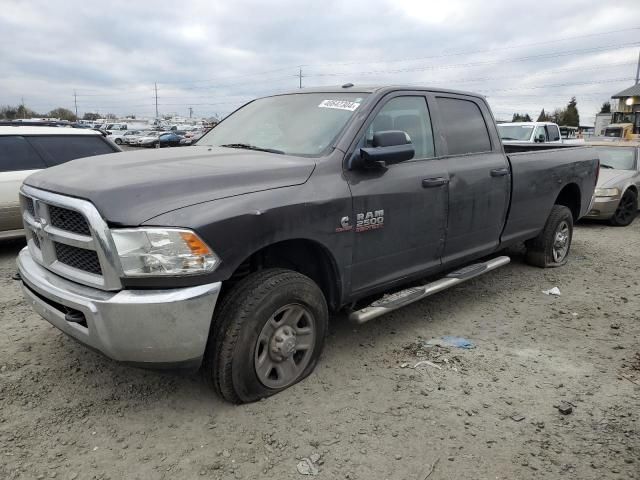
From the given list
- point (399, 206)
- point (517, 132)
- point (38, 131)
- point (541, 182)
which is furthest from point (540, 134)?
point (38, 131)

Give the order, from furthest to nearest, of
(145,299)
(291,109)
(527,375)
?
(291,109) → (527,375) → (145,299)

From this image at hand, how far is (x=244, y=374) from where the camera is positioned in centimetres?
289

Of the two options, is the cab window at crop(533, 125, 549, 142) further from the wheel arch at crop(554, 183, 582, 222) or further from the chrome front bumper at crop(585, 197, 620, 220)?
the wheel arch at crop(554, 183, 582, 222)

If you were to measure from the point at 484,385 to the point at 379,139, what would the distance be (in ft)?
5.67

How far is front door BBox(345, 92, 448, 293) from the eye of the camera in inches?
135

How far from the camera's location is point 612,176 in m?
9.33

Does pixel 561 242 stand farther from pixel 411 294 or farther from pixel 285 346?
pixel 285 346

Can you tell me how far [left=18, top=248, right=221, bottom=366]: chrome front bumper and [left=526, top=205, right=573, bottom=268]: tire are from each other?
4.43 meters

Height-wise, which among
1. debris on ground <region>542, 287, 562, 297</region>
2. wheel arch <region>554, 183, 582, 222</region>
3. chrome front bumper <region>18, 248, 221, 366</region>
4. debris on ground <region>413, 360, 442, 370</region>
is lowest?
debris on ground <region>413, 360, 442, 370</region>

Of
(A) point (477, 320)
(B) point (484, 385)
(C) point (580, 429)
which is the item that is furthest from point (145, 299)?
(A) point (477, 320)

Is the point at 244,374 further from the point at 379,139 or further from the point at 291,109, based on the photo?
the point at 291,109

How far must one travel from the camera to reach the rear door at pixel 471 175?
4.20 m

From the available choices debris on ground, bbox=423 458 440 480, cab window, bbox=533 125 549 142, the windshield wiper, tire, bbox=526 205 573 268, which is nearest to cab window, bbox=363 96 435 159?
the windshield wiper

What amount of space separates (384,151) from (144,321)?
179 centimetres
